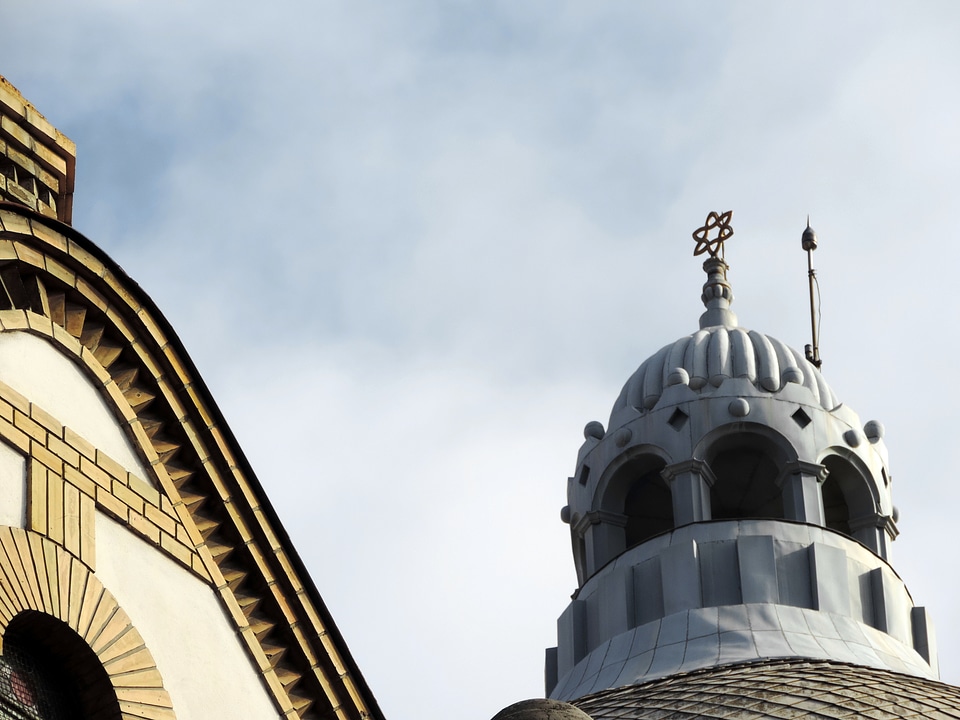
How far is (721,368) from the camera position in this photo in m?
41.7

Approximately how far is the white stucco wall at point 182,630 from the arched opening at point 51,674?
522 mm

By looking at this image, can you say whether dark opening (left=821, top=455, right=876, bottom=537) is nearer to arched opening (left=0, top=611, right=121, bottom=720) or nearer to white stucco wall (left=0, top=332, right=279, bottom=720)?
white stucco wall (left=0, top=332, right=279, bottom=720)

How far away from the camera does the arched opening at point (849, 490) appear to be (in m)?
40.8

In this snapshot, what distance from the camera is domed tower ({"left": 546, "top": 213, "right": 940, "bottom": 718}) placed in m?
39.0

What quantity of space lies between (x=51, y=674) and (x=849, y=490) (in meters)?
29.6

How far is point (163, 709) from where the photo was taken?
1329 centimetres

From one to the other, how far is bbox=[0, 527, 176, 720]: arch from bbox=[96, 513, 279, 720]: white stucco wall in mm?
186

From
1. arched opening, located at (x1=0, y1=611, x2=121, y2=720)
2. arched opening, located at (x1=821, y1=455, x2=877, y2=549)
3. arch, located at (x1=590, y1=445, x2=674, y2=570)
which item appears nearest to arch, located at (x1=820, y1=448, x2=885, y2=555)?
arched opening, located at (x1=821, y1=455, x2=877, y2=549)

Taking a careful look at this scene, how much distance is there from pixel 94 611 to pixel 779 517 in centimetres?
2883

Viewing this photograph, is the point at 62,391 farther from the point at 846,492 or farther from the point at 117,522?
the point at 846,492

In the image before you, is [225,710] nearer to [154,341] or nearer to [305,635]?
[305,635]

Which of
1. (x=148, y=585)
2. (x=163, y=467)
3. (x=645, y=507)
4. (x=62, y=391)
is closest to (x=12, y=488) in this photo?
(x=62, y=391)

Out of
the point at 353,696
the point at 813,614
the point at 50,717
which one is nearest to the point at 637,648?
the point at 813,614

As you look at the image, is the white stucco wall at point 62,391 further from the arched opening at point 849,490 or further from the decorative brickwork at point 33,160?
the arched opening at point 849,490
